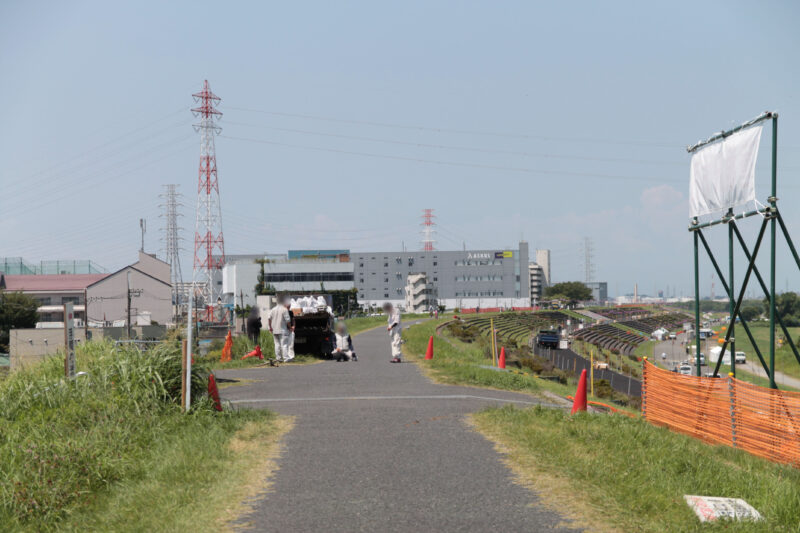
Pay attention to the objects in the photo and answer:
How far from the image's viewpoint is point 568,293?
166m

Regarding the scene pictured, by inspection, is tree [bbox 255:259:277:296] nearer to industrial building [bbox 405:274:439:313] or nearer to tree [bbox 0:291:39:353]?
industrial building [bbox 405:274:439:313]

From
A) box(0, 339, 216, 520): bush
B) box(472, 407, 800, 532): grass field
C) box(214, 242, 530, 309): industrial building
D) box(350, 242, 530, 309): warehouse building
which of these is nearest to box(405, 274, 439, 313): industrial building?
box(214, 242, 530, 309): industrial building

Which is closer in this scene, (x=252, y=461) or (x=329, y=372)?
(x=252, y=461)

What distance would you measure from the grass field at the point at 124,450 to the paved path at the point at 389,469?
0.50 metres

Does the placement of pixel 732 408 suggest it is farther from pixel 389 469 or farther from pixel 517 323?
pixel 517 323

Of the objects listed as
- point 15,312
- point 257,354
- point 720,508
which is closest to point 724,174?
point 720,508

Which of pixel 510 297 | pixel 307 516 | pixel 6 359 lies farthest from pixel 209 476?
pixel 510 297

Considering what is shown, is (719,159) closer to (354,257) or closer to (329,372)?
(329,372)

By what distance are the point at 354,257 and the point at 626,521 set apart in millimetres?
149626

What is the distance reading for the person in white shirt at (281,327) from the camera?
57.4ft

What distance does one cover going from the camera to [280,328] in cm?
1775

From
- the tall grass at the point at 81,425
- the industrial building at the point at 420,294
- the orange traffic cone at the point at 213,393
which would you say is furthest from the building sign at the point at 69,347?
the industrial building at the point at 420,294

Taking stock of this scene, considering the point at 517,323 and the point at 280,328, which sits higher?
the point at 280,328

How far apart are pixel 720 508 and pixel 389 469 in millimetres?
2993
